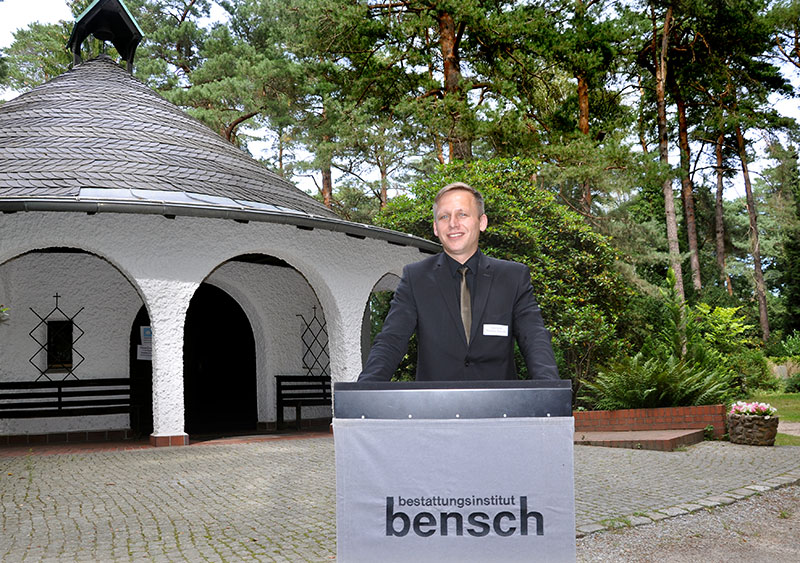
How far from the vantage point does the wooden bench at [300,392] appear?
13.0m

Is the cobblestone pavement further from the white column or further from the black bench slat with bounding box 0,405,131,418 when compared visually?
the black bench slat with bounding box 0,405,131,418

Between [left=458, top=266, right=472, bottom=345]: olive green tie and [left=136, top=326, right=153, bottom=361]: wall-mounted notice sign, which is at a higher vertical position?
[left=458, top=266, right=472, bottom=345]: olive green tie

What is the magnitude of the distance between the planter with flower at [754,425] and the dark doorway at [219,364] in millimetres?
9135

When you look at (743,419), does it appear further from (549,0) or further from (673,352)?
(549,0)

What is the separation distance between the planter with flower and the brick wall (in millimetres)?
693

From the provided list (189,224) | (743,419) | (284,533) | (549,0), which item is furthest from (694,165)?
(284,533)

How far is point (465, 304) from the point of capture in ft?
9.52

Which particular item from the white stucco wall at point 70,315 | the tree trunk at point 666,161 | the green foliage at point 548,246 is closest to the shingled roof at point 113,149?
the white stucco wall at point 70,315

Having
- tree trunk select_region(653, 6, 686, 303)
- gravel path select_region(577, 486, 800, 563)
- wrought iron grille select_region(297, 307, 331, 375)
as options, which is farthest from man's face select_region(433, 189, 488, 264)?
tree trunk select_region(653, 6, 686, 303)

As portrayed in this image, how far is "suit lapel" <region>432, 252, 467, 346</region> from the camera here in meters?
2.86

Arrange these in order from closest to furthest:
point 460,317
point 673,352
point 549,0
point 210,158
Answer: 1. point 460,317
2. point 210,158
3. point 673,352
4. point 549,0

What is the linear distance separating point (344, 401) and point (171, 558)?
3.04 m

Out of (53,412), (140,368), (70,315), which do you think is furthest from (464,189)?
(140,368)

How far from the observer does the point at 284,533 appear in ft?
16.7
